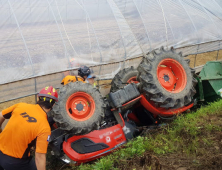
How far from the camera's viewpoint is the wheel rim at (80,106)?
498cm

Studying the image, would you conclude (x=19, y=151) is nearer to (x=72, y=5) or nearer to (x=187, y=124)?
(x=187, y=124)

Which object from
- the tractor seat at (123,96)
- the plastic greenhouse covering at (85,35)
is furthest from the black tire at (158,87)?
the plastic greenhouse covering at (85,35)

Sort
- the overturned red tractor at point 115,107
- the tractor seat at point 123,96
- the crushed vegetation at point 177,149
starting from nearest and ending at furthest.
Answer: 1. the crushed vegetation at point 177,149
2. the overturned red tractor at point 115,107
3. the tractor seat at point 123,96

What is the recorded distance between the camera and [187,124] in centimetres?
481

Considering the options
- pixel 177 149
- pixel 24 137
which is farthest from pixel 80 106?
pixel 177 149

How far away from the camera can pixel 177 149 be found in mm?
4172

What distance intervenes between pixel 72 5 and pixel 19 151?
647cm

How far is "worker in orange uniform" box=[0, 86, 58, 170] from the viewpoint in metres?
3.30

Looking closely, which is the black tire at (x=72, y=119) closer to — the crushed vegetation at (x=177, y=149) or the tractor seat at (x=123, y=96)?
the tractor seat at (x=123, y=96)

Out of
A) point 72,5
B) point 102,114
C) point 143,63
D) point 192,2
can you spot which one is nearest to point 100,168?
point 102,114

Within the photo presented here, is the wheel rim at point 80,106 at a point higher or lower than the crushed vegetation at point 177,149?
higher

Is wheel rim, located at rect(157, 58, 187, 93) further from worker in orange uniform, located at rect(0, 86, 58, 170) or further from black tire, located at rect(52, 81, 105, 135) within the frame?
worker in orange uniform, located at rect(0, 86, 58, 170)

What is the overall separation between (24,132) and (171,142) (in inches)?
98.3

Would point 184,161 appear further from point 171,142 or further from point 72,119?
point 72,119
